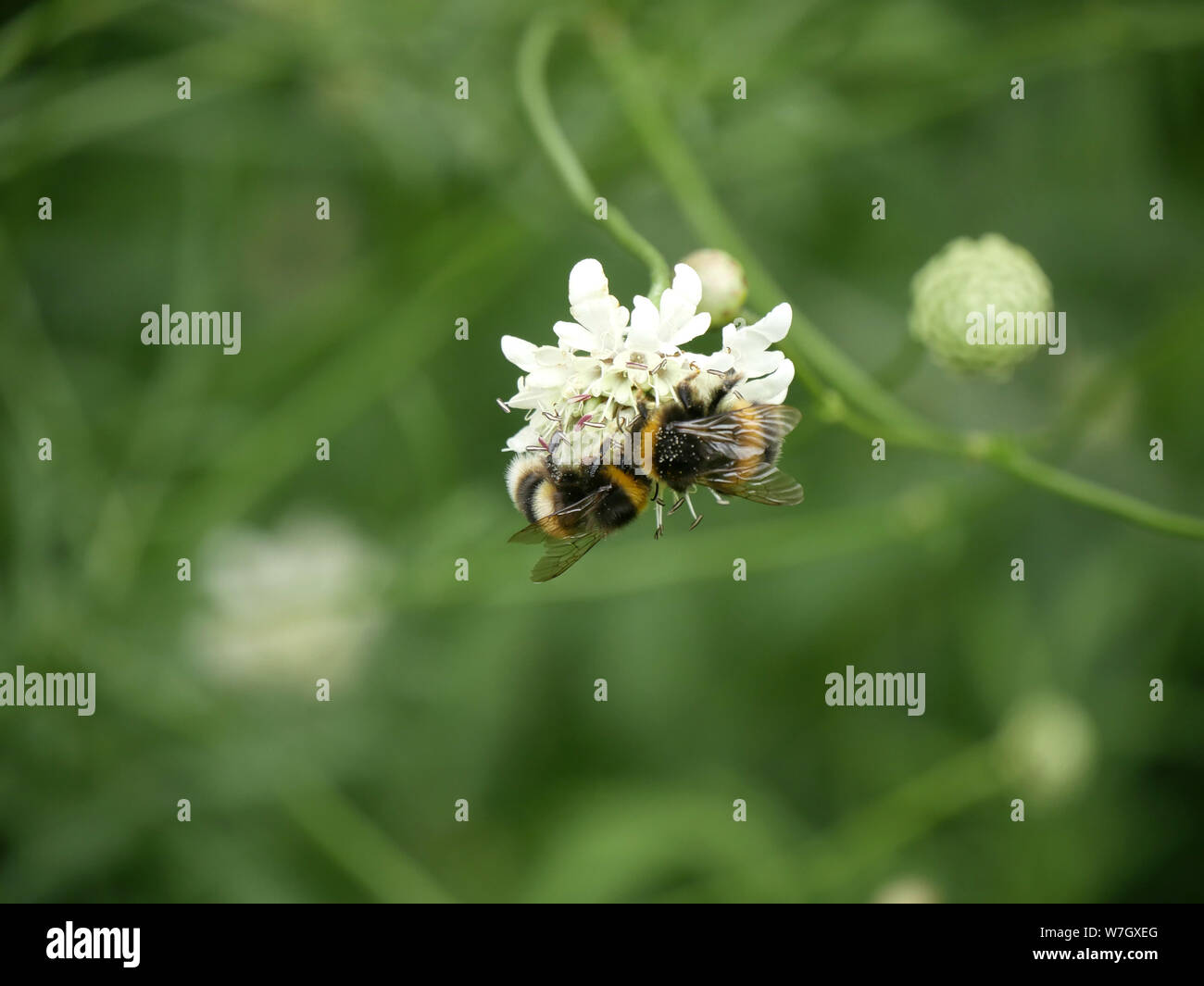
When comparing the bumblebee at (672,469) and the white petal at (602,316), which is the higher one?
the white petal at (602,316)

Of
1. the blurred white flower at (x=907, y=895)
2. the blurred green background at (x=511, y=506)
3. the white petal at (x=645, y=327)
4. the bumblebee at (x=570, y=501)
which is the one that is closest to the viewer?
the white petal at (x=645, y=327)

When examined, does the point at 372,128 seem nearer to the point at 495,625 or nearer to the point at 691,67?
the point at 691,67

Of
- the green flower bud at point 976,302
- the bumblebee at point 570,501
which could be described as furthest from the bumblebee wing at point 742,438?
the green flower bud at point 976,302

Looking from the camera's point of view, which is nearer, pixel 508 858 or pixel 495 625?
pixel 495 625

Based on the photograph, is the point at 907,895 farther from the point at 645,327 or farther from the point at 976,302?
the point at 645,327

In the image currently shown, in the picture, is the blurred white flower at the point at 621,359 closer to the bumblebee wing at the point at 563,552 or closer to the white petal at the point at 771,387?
the white petal at the point at 771,387
